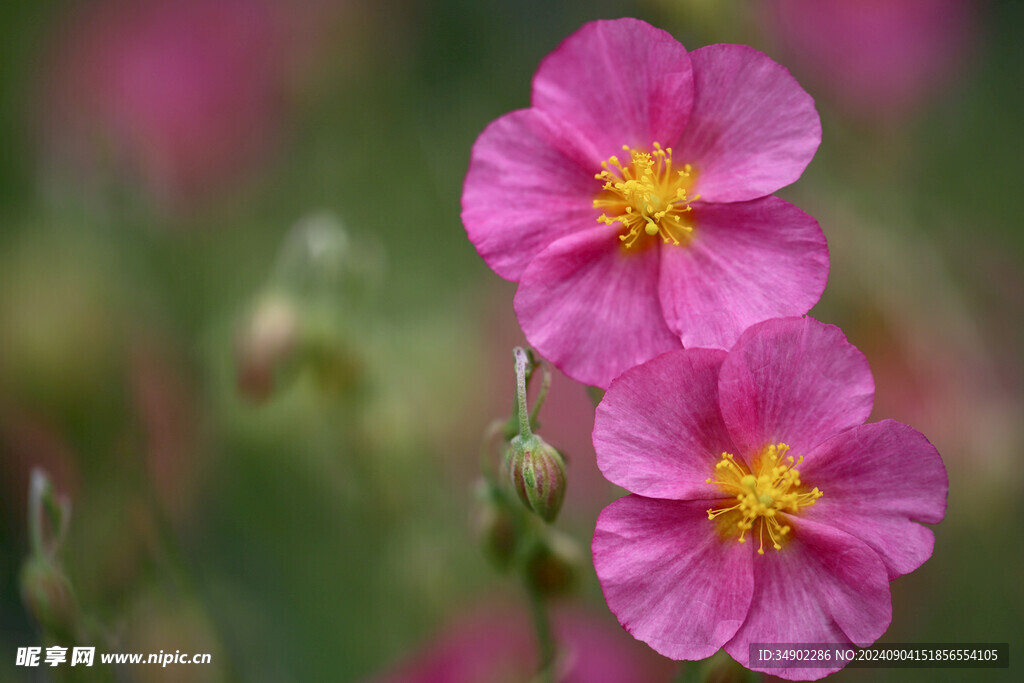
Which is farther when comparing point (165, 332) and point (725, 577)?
point (165, 332)

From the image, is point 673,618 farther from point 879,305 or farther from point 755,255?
point 879,305

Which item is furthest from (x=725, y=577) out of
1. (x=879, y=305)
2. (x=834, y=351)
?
(x=879, y=305)

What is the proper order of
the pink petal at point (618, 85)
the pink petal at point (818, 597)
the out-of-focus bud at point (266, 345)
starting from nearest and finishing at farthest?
the pink petal at point (818, 597)
the pink petal at point (618, 85)
the out-of-focus bud at point (266, 345)

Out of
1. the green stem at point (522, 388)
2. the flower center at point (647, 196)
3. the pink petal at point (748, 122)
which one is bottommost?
the green stem at point (522, 388)

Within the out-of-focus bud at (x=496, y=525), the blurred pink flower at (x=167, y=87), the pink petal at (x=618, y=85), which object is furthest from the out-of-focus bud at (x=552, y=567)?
the blurred pink flower at (x=167, y=87)

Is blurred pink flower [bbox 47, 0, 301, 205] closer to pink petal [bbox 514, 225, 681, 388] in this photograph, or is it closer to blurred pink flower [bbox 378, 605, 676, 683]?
blurred pink flower [bbox 378, 605, 676, 683]

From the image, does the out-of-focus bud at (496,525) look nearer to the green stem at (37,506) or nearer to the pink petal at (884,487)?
the pink petal at (884,487)

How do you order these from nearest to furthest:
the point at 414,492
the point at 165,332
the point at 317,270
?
1. the point at 317,270
2. the point at 414,492
3. the point at 165,332
